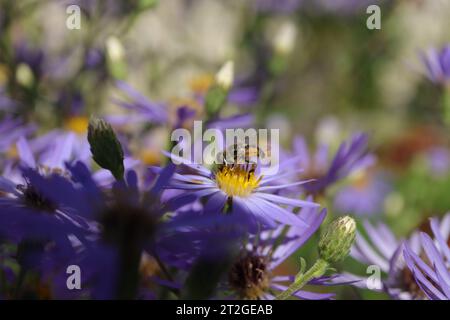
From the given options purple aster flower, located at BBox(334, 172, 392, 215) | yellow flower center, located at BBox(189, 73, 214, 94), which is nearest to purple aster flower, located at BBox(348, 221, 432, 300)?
yellow flower center, located at BBox(189, 73, 214, 94)

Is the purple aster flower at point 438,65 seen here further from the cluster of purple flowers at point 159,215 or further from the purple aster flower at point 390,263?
the purple aster flower at point 390,263

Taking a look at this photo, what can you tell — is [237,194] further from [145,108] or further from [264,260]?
[145,108]

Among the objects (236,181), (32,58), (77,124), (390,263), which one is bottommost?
(390,263)

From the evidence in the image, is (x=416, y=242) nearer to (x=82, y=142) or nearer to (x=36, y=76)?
(x=82, y=142)

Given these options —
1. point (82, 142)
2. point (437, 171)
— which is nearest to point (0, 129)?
point (82, 142)

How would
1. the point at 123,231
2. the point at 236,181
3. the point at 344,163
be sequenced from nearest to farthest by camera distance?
the point at 123,231 → the point at 236,181 → the point at 344,163

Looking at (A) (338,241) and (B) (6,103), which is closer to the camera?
(A) (338,241)

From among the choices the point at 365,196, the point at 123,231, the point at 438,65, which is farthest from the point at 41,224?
the point at 365,196

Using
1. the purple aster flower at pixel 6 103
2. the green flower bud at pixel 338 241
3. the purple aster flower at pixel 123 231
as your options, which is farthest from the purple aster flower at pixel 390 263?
the purple aster flower at pixel 6 103
